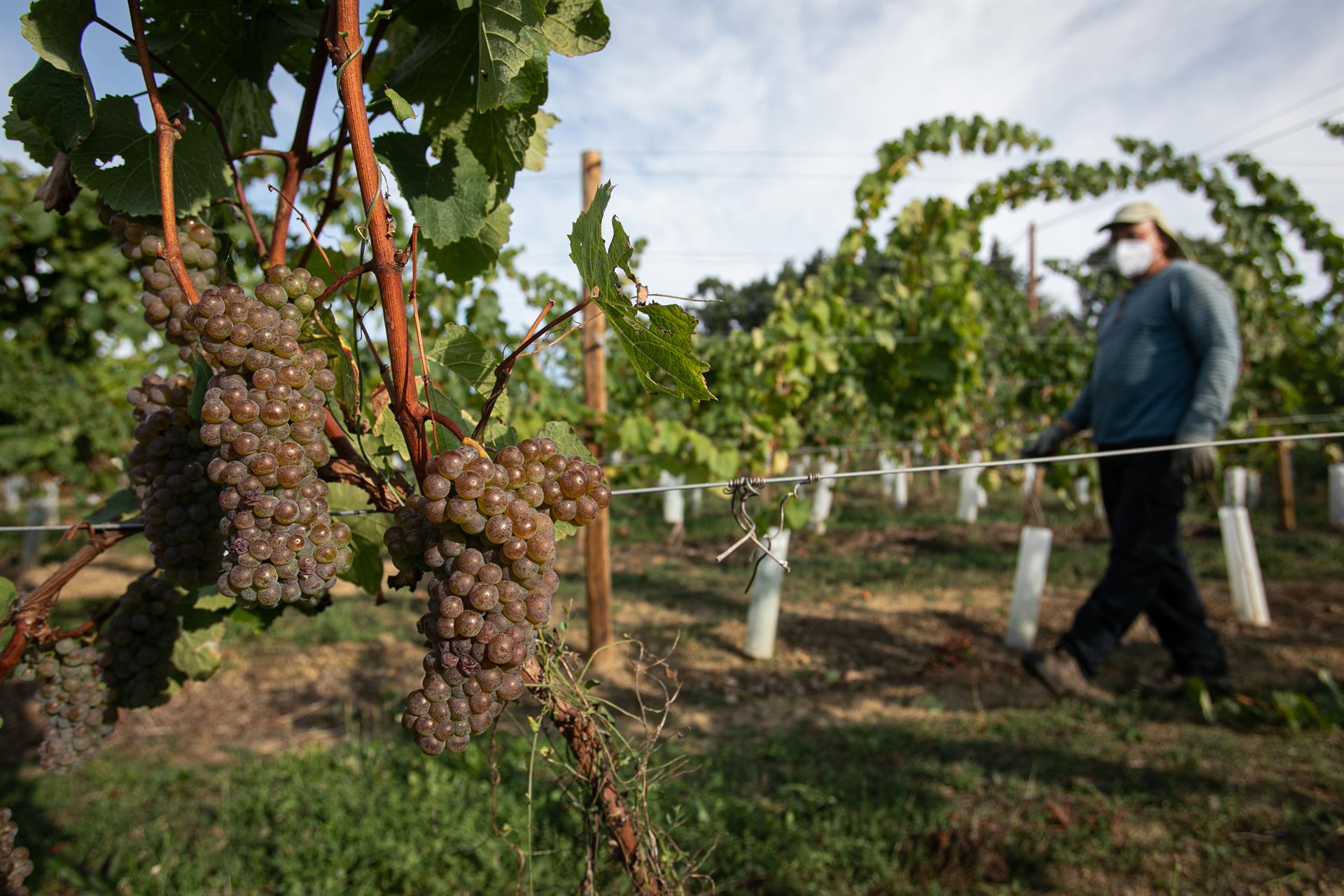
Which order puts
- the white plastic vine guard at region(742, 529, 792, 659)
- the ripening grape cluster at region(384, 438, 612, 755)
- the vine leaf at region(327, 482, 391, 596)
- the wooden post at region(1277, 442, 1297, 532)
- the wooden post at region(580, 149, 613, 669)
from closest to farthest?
the ripening grape cluster at region(384, 438, 612, 755) < the vine leaf at region(327, 482, 391, 596) < the wooden post at region(580, 149, 613, 669) < the white plastic vine guard at region(742, 529, 792, 659) < the wooden post at region(1277, 442, 1297, 532)

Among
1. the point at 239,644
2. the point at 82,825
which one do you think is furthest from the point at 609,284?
the point at 239,644

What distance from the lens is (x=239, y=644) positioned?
17.3 feet

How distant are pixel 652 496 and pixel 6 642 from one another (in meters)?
7.31

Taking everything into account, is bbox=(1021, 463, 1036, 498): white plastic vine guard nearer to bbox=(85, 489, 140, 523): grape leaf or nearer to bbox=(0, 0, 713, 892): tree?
bbox=(0, 0, 713, 892): tree

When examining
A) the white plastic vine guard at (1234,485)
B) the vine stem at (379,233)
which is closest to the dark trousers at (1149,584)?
the vine stem at (379,233)

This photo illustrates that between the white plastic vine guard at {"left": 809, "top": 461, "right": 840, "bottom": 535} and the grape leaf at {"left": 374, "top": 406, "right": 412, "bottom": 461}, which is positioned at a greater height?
the grape leaf at {"left": 374, "top": 406, "right": 412, "bottom": 461}

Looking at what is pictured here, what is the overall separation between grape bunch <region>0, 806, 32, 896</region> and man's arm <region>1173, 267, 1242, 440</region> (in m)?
3.96

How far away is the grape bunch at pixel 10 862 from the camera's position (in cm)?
113

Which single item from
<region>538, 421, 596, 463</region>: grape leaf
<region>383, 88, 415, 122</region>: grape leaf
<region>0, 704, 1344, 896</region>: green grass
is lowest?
<region>0, 704, 1344, 896</region>: green grass

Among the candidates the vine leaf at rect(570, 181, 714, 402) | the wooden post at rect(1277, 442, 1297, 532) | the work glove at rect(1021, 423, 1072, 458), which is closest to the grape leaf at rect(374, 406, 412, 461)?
the vine leaf at rect(570, 181, 714, 402)

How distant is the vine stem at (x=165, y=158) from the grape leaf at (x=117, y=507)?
570 mm

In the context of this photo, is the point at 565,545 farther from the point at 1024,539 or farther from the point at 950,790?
the point at 950,790

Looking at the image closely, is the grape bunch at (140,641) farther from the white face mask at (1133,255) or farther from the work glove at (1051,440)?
the white face mask at (1133,255)

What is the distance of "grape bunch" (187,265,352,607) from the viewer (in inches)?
34.4
